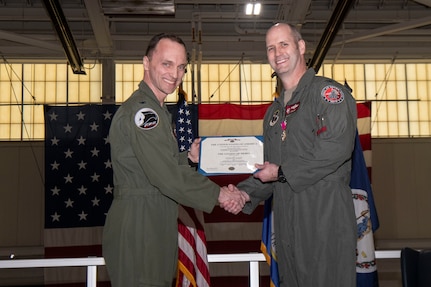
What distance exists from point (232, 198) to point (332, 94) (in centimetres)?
98

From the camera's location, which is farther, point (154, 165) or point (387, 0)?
point (387, 0)

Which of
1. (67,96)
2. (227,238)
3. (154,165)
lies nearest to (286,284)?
(154,165)

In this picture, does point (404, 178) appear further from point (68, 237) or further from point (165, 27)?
point (68, 237)

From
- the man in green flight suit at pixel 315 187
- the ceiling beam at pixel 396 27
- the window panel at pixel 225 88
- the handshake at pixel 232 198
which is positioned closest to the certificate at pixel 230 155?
the handshake at pixel 232 198

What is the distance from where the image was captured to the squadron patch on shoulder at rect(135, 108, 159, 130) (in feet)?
9.14

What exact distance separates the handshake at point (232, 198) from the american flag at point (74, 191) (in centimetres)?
569

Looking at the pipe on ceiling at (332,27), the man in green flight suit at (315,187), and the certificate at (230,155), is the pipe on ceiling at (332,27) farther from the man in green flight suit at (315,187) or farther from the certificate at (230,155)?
the man in green flight suit at (315,187)

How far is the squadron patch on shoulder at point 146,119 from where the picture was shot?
2787 millimetres

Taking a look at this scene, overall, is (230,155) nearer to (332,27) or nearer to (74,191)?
(332,27)

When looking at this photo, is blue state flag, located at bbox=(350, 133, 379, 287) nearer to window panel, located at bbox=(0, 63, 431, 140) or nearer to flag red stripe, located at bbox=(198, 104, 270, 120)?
flag red stripe, located at bbox=(198, 104, 270, 120)

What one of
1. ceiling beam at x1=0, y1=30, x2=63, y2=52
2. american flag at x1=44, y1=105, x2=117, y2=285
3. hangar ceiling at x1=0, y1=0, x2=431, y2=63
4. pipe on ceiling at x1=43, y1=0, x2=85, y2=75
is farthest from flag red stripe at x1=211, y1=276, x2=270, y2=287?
ceiling beam at x1=0, y1=30, x2=63, y2=52

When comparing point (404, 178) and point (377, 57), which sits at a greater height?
point (377, 57)

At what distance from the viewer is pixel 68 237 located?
880 centimetres

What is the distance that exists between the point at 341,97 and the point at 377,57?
11.0 m
